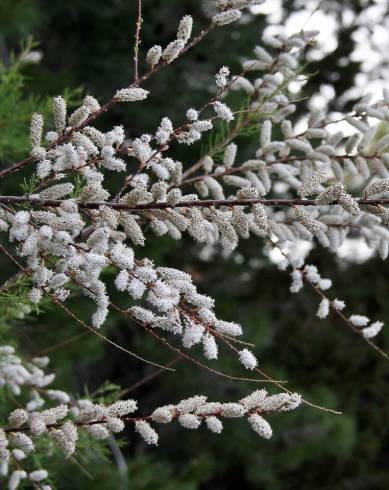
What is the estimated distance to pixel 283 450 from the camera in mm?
6039

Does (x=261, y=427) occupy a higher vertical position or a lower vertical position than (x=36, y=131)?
lower

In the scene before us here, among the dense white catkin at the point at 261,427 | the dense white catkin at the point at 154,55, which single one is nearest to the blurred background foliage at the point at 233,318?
the dense white catkin at the point at 154,55

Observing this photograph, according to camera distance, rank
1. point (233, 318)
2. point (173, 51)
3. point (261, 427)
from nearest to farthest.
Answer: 1. point (261, 427)
2. point (173, 51)
3. point (233, 318)

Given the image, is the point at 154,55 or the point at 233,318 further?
the point at 233,318

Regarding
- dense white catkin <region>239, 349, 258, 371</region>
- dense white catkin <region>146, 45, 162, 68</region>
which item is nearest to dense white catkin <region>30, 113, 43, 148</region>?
dense white catkin <region>146, 45, 162, 68</region>

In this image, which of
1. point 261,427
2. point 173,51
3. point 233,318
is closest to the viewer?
point 261,427

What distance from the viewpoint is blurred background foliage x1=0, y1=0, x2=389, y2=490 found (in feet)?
14.9

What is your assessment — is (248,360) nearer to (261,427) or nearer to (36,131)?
(261,427)

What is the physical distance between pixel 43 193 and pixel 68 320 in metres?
2.39

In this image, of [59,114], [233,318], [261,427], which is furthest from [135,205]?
[233,318]

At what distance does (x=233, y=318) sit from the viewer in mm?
5633

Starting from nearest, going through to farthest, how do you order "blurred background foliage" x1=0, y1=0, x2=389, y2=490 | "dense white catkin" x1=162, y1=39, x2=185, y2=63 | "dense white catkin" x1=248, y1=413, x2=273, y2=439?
"dense white catkin" x1=248, y1=413, x2=273, y2=439
"dense white catkin" x1=162, y1=39, x2=185, y2=63
"blurred background foliage" x1=0, y1=0, x2=389, y2=490

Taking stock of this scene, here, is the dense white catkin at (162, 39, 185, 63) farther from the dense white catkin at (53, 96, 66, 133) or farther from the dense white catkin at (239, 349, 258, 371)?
the dense white catkin at (239, 349, 258, 371)

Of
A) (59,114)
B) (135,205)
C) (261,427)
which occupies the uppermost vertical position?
(59,114)
